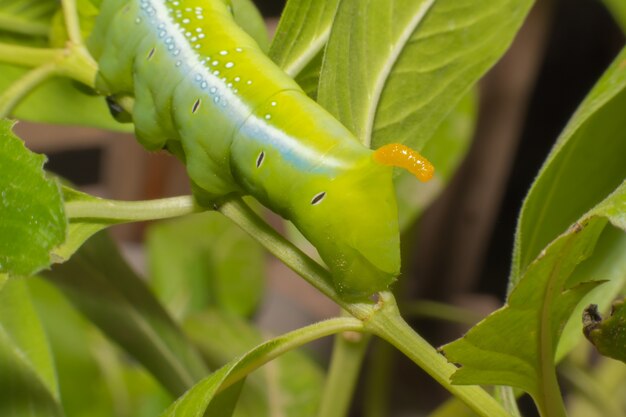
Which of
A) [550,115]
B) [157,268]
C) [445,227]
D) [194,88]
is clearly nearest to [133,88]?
[194,88]

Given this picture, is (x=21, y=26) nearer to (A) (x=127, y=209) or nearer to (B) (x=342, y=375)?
(A) (x=127, y=209)

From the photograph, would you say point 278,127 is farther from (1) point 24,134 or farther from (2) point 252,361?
(1) point 24,134

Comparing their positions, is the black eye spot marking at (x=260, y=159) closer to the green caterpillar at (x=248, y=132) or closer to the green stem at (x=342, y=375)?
the green caterpillar at (x=248, y=132)

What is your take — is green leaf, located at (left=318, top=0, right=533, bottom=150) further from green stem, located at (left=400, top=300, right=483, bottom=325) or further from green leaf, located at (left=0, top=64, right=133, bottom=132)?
green stem, located at (left=400, top=300, right=483, bottom=325)

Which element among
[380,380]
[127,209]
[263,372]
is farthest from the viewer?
[380,380]

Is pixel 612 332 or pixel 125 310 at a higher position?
pixel 612 332

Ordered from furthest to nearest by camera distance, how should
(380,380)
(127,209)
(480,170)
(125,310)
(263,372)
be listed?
1. (480,170)
2. (380,380)
3. (263,372)
4. (125,310)
5. (127,209)

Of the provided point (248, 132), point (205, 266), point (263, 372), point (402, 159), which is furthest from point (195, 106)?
point (205, 266)
